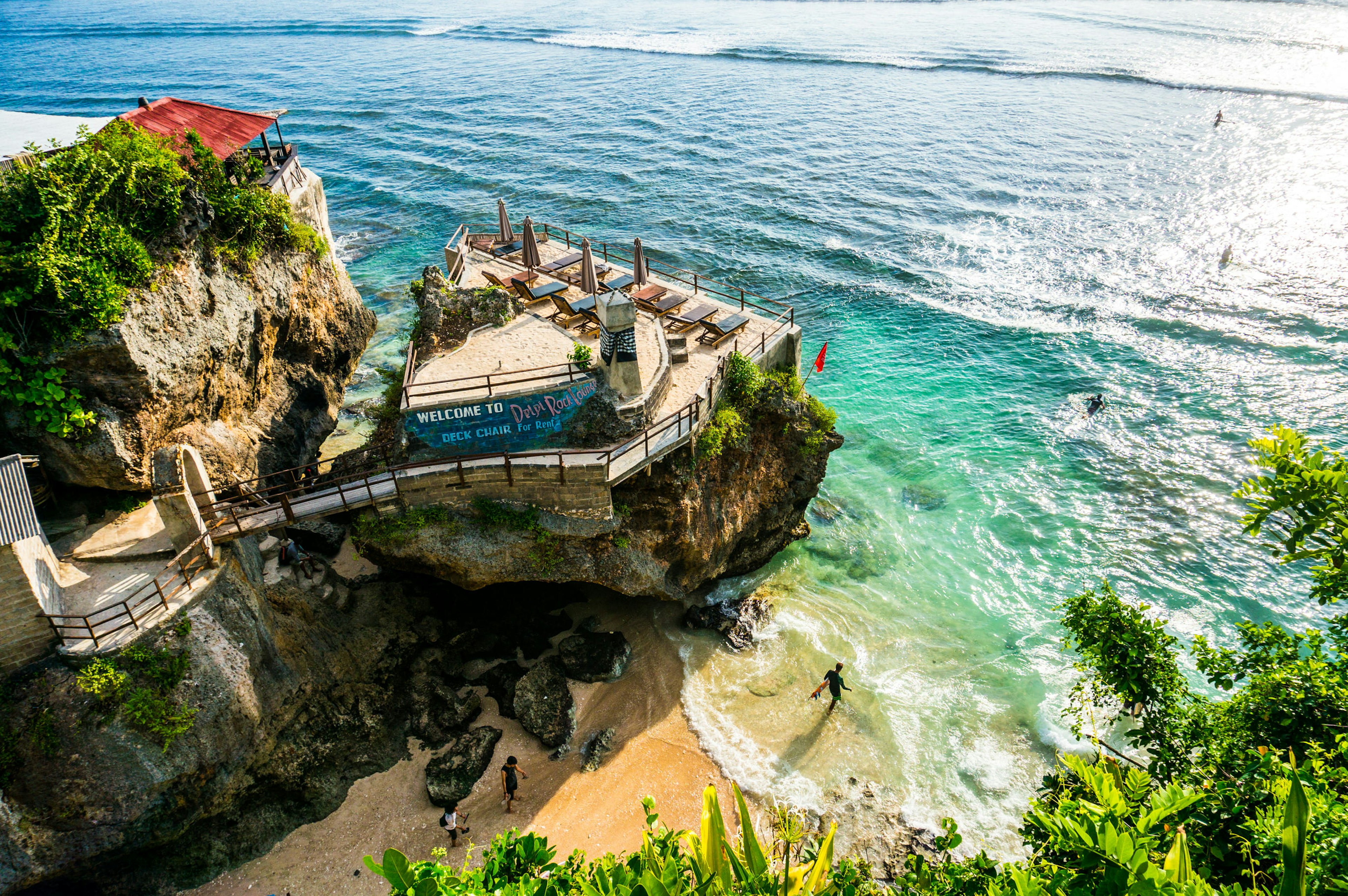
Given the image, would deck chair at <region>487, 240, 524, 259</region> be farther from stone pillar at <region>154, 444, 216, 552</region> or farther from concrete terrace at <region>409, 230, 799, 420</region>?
stone pillar at <region>154, 444, 216, 552</region>

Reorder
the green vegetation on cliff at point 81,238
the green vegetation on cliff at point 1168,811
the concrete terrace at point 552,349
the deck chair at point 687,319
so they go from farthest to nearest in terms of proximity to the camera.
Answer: the deck chair at point 687,319 → the concrete terrace at point 552,349 → the green vegetation on cliff at point 81,238 → the green vegetation on cliff at point 1168,811

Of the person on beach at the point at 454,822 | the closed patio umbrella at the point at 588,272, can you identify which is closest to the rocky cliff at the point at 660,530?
the person on beach at the point at 454,822

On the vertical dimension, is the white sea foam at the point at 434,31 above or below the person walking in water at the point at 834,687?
above

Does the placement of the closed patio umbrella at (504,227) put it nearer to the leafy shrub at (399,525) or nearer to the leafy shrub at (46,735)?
the leafy shrub at (399,525)

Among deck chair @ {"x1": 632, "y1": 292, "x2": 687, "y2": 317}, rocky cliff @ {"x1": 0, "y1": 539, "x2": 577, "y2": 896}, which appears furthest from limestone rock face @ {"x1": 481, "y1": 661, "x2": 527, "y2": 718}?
deck chair @ {"x1": 632, "y1": 292, "x2": 687, "y2": 317}

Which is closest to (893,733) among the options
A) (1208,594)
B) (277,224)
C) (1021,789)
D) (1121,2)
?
(1021,789)

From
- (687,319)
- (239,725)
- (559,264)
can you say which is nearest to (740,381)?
(687,319)

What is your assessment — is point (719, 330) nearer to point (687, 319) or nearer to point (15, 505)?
point (687, 319)
